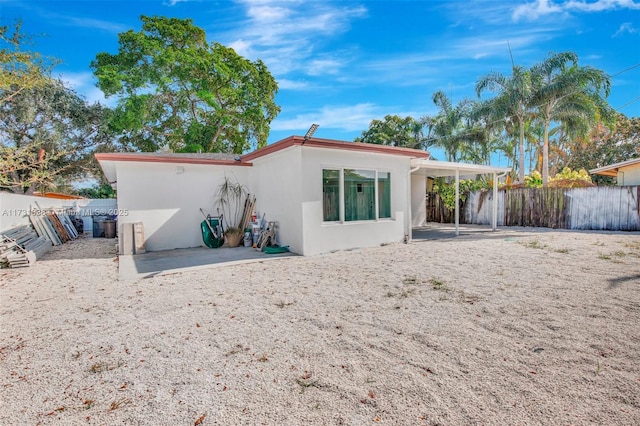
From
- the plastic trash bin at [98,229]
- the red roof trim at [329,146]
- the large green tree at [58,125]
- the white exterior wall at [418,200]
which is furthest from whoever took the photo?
the large green tree at [58,125]

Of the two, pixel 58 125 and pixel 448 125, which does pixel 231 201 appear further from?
pixel 448 125

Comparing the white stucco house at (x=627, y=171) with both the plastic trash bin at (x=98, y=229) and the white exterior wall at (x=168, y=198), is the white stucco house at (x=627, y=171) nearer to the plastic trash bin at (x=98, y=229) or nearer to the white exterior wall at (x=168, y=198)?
the white exterior wall at (x=168, y=198)

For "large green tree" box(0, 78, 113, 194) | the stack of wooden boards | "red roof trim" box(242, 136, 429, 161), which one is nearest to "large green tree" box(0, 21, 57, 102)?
"red roof trim" box(242, 136, 429, 161)

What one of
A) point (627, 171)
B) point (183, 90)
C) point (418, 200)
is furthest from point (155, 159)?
point (627, 171)

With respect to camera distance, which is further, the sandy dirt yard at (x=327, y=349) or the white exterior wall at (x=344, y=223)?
the white exterior wall at (x=344, y=223)

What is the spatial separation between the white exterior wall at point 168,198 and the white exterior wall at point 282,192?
1.28 metres

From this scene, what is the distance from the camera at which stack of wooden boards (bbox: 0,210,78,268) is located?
296 inches

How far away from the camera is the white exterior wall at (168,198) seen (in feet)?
28.7

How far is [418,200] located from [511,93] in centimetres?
880

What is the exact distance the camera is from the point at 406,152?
910 centimetres

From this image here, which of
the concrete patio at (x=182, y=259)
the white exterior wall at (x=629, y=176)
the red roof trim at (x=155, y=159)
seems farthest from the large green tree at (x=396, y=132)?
the concrete patio at (x=182, y=259)

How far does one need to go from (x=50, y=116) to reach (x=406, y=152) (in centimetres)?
2118

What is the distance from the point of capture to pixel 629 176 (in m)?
16.1

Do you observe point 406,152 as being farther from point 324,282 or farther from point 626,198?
point 626,198
